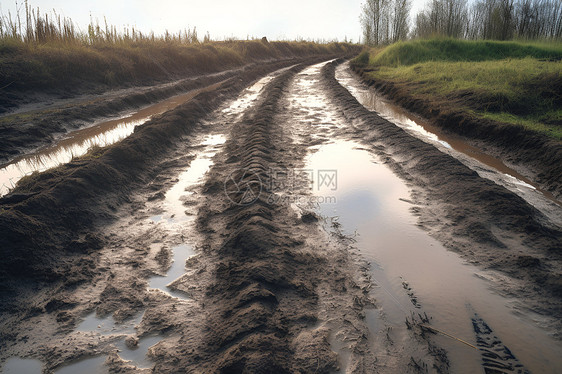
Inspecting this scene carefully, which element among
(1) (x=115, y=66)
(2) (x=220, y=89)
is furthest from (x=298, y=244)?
(1) (x=115, y=66)

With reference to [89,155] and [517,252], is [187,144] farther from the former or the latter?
[517,252]

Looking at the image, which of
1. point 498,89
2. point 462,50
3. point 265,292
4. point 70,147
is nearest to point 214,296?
point 265,292

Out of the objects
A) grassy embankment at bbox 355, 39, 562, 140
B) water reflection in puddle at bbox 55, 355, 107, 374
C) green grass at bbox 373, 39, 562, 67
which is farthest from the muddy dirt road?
green grass at bbox 373, 39, 562, 67

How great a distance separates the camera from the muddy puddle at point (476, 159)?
14.6ft

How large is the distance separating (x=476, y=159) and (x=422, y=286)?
13.4 ft

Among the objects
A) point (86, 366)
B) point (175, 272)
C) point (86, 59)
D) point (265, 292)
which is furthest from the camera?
point (86, 59)

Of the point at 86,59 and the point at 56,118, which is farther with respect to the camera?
the point at 86,59

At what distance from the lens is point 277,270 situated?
117 inches

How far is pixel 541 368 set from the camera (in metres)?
2.14

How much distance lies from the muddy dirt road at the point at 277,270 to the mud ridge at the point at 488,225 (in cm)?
2

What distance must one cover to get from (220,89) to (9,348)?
10565 mm

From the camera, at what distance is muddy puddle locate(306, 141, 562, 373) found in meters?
2.30

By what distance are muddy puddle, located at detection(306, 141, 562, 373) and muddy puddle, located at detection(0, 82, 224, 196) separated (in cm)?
445

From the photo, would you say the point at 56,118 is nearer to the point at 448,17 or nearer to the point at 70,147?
the point at 70,147
